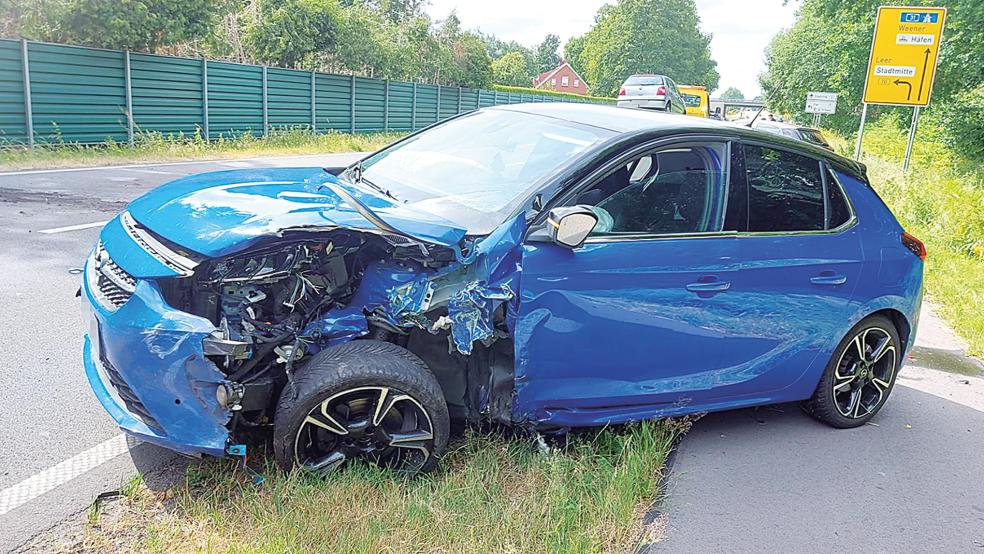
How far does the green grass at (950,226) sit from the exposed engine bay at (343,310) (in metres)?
5.05

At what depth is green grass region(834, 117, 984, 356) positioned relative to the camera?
24.7ft

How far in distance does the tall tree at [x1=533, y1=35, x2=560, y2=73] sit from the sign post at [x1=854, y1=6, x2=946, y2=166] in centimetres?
12494

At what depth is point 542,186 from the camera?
3566 mm

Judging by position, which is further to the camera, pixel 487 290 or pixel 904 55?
pixel 904 55

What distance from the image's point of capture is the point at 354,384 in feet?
10.1

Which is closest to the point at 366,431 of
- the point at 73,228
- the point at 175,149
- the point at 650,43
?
the point at 73,228

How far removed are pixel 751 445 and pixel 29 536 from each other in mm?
3491

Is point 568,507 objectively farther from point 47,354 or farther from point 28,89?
point 28,89

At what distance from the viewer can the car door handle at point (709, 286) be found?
373 cm

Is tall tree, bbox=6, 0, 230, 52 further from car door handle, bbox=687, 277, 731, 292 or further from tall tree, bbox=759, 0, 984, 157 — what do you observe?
tall tree, bbox=759, 0, 984, 157

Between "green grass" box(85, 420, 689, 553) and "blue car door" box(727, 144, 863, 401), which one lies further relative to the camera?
"blue car door" box(727, 144, 863, 401)

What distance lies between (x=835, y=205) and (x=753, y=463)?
158 cm

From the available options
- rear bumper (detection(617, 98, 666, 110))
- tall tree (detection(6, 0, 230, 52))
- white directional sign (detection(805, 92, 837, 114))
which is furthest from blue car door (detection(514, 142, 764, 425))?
white directional sign (detection(805, 92, 837, 114))

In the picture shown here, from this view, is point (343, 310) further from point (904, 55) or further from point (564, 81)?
point (564, 81)
